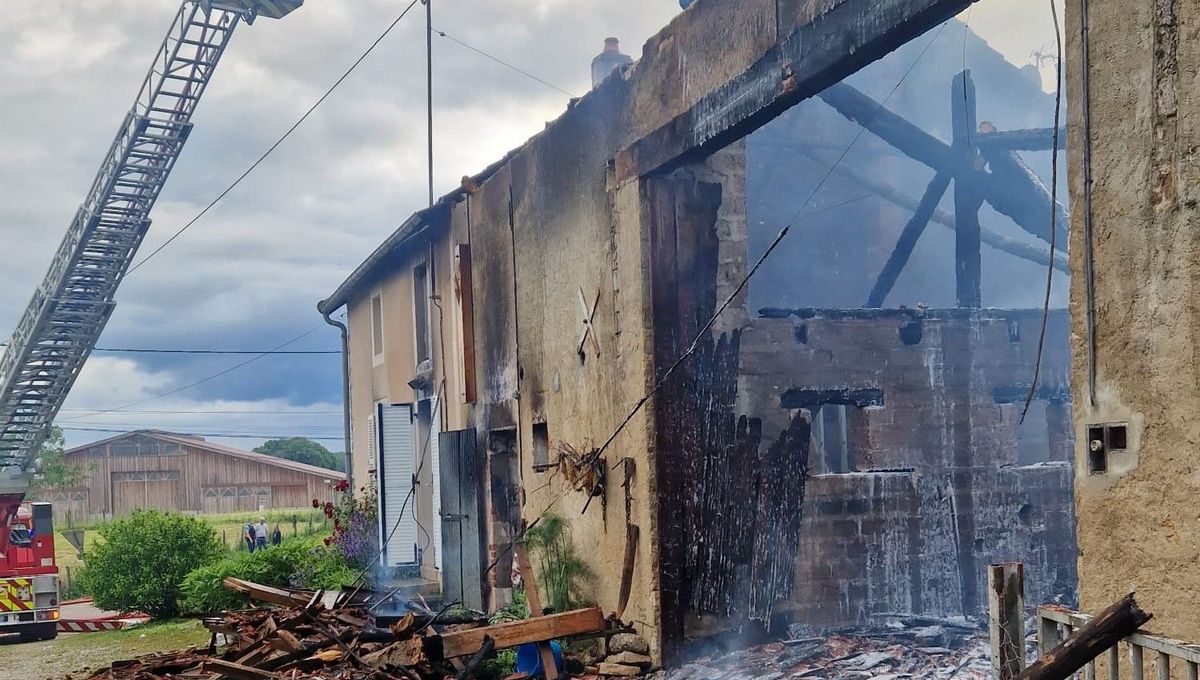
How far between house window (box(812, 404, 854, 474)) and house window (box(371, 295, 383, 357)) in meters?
11.3

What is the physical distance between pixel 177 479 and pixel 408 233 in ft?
126

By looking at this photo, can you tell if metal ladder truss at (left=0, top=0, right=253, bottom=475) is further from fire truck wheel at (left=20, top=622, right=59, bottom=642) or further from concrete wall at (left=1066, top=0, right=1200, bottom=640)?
concrete wall at (left=1066, top=0, right=1200, bottom=640)

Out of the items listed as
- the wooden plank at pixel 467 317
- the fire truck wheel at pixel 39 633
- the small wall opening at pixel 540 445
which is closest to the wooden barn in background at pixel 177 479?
the fire truck wheel at pixel 39 633

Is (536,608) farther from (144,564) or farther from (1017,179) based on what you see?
→ (144,564)

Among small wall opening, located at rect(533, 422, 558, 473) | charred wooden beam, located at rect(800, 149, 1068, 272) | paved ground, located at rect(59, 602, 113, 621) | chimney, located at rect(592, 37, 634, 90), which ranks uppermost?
chimney, located at rect(592, 37, 634, 90)

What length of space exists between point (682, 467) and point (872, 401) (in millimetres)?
2773

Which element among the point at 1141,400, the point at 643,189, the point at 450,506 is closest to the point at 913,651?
the point at 643,189

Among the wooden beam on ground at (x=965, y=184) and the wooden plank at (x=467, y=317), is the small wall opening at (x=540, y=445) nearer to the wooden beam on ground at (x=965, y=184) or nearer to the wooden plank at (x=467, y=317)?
the wooden plank at (x=467, y=317)

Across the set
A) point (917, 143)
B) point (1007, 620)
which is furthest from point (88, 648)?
point (1007, 620)

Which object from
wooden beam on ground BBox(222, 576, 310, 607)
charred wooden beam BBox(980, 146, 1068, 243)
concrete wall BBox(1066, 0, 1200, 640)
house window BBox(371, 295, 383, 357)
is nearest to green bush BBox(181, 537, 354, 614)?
wooden beam on ground BBox(222, 576, 310, 607)

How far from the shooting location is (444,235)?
15359 millimetres

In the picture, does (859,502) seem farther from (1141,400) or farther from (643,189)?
(1141,400)

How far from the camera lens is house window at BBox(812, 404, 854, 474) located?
10.6 metres

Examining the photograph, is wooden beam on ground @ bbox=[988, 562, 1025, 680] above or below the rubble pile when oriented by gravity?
above
